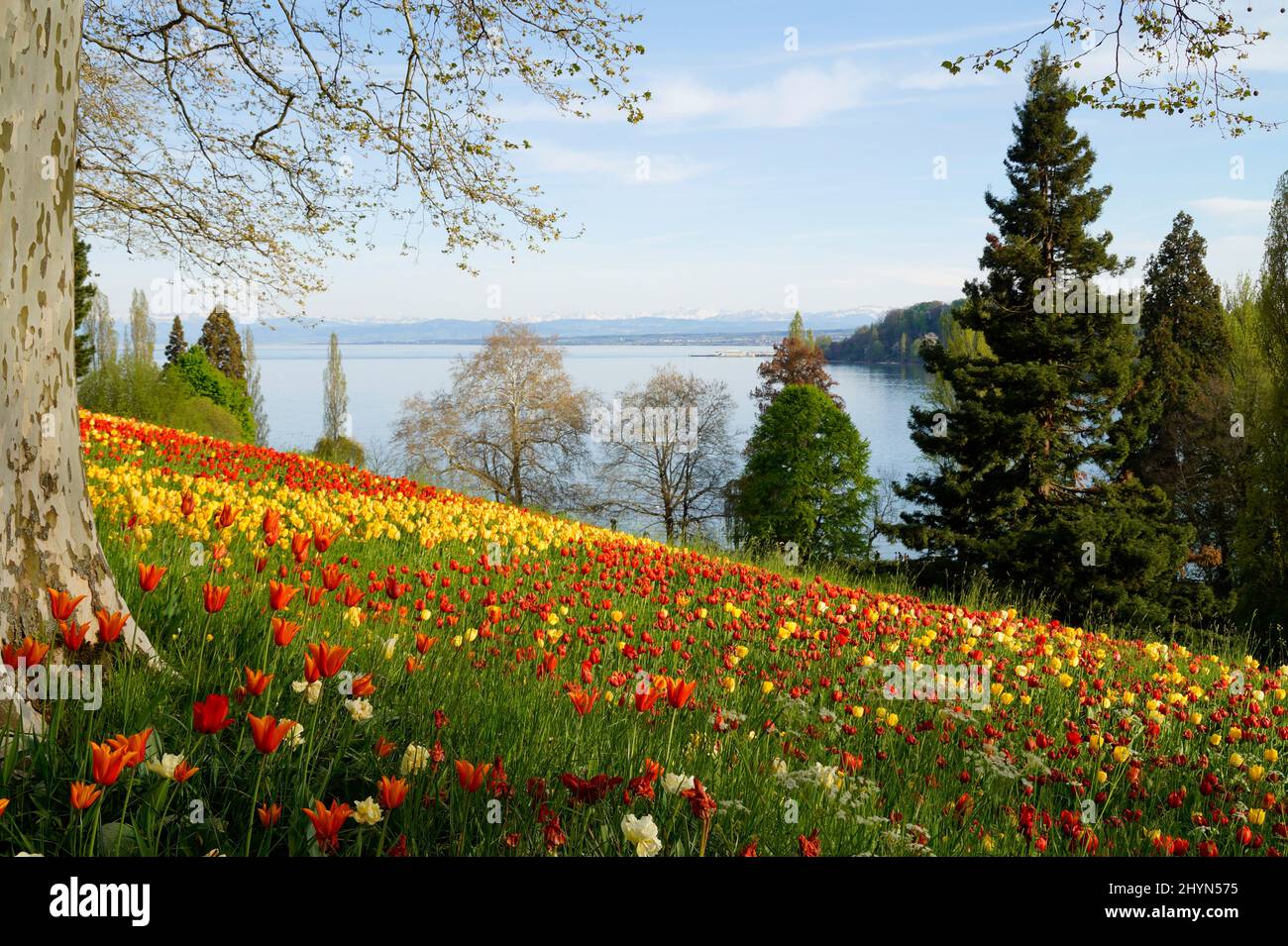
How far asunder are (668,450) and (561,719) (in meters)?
39.2

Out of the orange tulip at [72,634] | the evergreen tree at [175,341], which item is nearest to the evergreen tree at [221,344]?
the evergreen tree at [175,341]

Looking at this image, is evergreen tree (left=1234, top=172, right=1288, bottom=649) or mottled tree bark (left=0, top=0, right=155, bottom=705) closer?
mottled tree bark (left=0, top=0, right=155, bottom=705)

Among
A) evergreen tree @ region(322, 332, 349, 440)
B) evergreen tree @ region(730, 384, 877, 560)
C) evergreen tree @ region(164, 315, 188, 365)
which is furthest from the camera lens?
evergreen tree @ region(164, 315, 188, 365)

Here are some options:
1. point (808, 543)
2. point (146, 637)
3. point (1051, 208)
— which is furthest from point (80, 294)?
point (146, 637)

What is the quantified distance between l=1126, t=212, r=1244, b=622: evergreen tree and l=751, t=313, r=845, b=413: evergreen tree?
1638 cm

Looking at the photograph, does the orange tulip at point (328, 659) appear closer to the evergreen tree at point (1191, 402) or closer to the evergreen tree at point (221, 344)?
the evergreen tree at point (1191, 402)

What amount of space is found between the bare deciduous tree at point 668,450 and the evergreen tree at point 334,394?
27.0 metres

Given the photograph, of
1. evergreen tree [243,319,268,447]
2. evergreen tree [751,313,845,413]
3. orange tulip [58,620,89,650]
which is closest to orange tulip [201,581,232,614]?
orange tulip [58,620,89,650]

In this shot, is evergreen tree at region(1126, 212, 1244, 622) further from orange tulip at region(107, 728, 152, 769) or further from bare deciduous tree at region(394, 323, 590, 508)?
orange tulip at region(107, 728, 152, 769)

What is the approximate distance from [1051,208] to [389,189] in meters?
22.3

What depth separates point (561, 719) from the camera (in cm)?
376

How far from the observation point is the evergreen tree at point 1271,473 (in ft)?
80.5

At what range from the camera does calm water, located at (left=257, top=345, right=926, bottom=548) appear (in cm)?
4691

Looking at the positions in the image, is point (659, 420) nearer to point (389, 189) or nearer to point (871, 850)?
point (389, 189)
